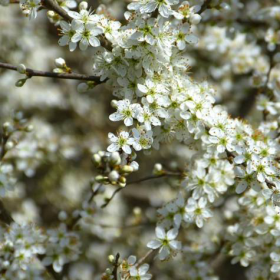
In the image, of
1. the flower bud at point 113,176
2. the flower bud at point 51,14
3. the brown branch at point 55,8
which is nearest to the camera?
the flower bud at point 113,176

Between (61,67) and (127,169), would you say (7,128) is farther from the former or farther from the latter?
(127,169)

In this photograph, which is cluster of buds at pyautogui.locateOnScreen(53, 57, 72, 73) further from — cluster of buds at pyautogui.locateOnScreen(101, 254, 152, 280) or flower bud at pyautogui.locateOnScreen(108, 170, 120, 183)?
cluster of buds at pyautogui.locateOnScreen(101, 254, 152, 280)

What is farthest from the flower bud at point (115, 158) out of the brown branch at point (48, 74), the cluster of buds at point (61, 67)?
the cluster of buds at point (61, 67)

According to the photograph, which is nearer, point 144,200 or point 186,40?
point 186,40

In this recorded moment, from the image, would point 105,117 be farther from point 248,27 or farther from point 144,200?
point 248,27

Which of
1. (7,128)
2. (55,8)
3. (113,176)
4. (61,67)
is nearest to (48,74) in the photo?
(61,67)

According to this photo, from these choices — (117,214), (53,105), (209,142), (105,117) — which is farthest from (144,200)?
(209,142)

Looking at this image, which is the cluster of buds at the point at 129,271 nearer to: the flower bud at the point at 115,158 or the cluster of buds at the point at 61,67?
the flower bud at the point at 115,158
